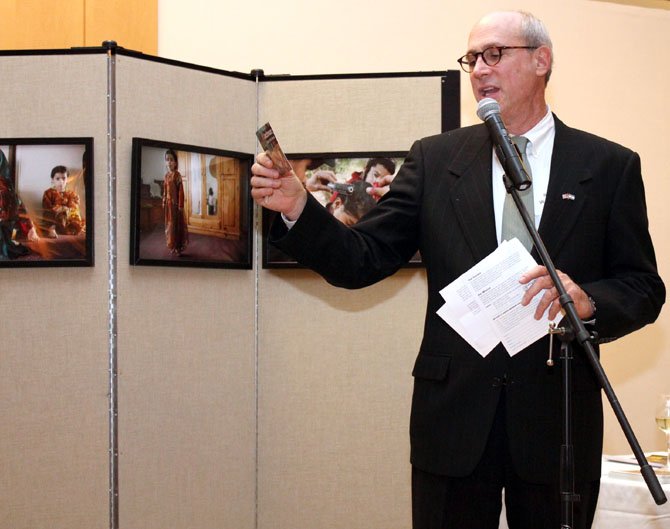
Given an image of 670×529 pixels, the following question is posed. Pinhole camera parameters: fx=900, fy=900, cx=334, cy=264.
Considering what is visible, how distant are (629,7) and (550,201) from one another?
3.88 m

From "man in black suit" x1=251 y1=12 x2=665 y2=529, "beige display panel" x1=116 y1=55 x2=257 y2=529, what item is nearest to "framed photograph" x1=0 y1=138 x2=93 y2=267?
"beige display panel" x1=116 y1=55 x2=257 y2=529

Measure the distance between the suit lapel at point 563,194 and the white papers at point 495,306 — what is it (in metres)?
0.09

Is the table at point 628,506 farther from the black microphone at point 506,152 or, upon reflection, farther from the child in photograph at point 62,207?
the child in photograph at point 62,207

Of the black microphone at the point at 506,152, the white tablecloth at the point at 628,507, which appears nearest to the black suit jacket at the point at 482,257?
the black microphone at the point at 506,152

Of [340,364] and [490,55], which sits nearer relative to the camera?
[490,55]

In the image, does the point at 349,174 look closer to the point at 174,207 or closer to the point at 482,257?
the point at 174,207

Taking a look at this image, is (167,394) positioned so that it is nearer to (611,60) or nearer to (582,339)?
(582,339)

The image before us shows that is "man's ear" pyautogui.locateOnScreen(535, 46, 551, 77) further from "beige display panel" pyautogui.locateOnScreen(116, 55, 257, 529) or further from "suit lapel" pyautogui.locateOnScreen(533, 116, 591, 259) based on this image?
"beige display panel" pyautogui.locateOnScreen(116, 55, 257, 529)

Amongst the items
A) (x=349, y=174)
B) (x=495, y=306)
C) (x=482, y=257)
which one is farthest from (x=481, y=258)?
(x=349, y=174)

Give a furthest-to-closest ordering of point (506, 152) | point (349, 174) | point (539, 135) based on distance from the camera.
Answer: point (349, 174) → point (539, 135) → point (506, 152)

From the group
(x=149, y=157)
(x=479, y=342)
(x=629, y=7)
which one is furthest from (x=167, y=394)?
(x=629, y=7)

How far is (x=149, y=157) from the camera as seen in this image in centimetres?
335

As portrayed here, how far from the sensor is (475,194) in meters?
2.12

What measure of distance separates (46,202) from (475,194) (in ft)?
6.01
